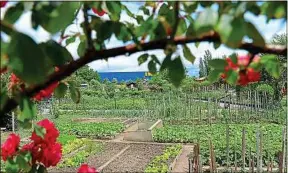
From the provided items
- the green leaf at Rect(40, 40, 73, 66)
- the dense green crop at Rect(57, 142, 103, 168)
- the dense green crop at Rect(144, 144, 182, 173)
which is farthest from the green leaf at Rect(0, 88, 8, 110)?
the dense green crop at Rect(57, 142, 103, 168)

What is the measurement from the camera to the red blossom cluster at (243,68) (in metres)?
0.91

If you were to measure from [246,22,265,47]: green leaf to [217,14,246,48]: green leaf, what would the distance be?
3cm

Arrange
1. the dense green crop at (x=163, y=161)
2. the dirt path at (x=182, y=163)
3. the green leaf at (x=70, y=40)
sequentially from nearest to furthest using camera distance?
1. the green leaf at (x=70, y=40)
2. the dense green crop at (x=163, y=161)
3. the dirt path at (x=182, y=163)

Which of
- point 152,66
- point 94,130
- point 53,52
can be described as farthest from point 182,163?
point 53,52

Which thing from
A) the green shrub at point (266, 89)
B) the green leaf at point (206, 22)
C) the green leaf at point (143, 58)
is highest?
the green leaf at point (206, 22)

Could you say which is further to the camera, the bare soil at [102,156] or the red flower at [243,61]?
the bare soil at [102,156]

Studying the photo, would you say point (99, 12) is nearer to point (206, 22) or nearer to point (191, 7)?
point (191, 7)

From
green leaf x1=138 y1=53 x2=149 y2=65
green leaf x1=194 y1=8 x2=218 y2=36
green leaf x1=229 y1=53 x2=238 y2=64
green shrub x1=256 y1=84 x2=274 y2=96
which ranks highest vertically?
green leaf x1=194 y1=8 x2=218 y2=36

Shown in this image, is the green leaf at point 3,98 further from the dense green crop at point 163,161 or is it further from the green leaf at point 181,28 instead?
the dense green crop at point 163,161

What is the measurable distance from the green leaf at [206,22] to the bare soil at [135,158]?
6538 millimetres

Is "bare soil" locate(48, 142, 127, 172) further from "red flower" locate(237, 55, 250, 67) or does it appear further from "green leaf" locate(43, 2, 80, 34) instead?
"green leaf" locate(43, 2, 80, 34)

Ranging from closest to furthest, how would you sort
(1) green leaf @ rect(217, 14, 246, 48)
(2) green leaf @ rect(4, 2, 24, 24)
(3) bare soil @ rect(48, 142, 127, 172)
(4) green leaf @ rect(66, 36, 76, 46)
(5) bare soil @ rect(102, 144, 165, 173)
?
1. (1) green leaf @ rect(217, 14, 246, 48)
2. (2) green leaf @ rect(4, 2, 24, 24)
3. (4) green leaf @ rect(66, 36, 76, 46)
4. (5) bare soil @ rect(102, 144, 165, 173)
5. (3) bare soil @ rect(48, 142, 127, 172)

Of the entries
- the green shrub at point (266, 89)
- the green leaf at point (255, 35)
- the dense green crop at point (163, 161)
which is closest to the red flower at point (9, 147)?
the green leaf at point (255, 35)

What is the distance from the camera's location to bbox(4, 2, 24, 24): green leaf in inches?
29.9
